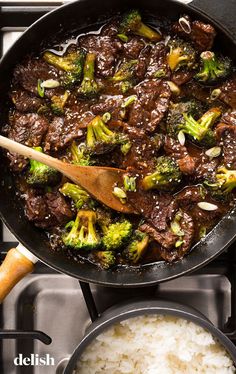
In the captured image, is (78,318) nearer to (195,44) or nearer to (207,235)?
(207,235)

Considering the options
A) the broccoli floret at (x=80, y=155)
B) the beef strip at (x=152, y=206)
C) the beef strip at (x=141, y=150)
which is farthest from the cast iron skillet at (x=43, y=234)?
the beef strip at (x=141, y=150)

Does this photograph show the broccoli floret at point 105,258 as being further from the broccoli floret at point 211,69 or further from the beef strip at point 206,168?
the broccoli floret at point 211,69

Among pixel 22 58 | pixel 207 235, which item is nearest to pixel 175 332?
pixel 207 235

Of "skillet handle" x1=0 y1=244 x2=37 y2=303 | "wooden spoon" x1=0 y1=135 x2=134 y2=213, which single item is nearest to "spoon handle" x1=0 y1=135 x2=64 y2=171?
"wooden spoon" x1=0 y1=135 x2=134 y2=213

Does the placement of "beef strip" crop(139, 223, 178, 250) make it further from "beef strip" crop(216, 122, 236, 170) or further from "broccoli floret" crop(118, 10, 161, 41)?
"broccoli floret" crop(118, 10, 161, 41)

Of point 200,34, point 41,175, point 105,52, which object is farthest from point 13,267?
point 200,34

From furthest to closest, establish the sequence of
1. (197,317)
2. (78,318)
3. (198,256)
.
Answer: (78,318), (198,256), (197,317)

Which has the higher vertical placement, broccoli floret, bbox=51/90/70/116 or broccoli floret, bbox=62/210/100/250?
broccoli floret, bbox=51/90/70/116
